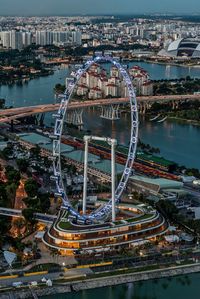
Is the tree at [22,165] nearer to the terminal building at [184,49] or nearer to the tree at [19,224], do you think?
the tree at [19,224]

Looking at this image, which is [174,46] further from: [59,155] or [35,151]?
[59,155]

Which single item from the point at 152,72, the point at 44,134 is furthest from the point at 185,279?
the point at 152,72

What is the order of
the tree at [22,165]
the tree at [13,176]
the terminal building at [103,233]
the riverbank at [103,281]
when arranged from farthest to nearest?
the tree at [22,165]
the tree at [13,176]
the terminal building at [103,233]
the riverbank at [103,281]

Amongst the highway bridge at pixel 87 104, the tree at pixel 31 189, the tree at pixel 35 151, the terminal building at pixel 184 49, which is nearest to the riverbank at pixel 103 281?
the tree at pixel 31 189

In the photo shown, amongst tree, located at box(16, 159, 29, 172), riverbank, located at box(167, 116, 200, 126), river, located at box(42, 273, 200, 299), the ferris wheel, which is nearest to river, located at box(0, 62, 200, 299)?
river, located at box(42, 273, 200, 299)

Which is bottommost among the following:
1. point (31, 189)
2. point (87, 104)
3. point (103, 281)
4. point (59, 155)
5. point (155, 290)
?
point (155, 290)

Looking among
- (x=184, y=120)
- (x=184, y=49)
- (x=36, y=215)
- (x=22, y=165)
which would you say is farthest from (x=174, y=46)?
(x=36, y=215)
